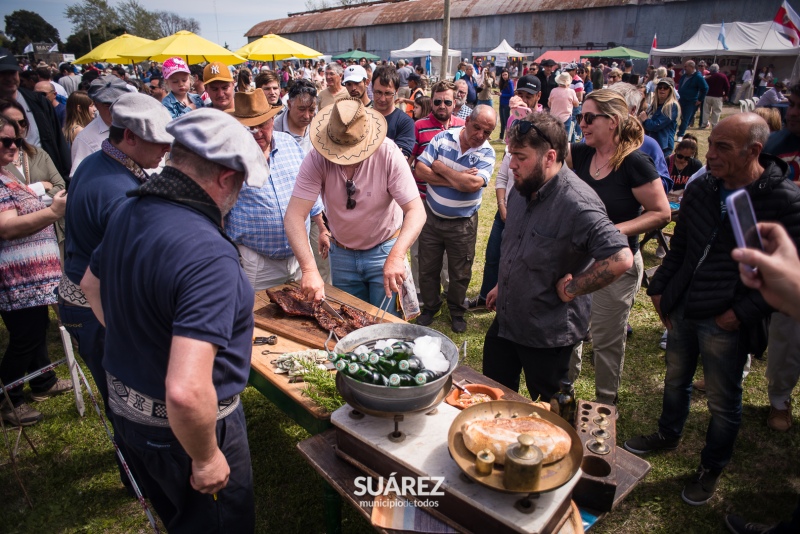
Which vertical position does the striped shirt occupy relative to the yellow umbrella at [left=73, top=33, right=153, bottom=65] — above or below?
below

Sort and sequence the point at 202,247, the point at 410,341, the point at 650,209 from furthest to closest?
the point at 650,209 → the point at 410,341 → the point at 202,247

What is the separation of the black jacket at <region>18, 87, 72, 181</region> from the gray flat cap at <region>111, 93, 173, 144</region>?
375 centimetres

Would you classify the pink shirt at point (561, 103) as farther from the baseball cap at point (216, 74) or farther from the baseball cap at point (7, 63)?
the baseball cap at point (7, 63)

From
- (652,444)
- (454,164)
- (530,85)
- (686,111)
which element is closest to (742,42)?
(686,111)

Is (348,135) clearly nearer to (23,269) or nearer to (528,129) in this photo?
(528,129)

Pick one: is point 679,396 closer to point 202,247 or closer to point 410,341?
point 410,341

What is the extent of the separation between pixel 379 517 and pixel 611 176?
8.44ft

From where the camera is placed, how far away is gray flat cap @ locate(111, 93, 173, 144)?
2.15 metres

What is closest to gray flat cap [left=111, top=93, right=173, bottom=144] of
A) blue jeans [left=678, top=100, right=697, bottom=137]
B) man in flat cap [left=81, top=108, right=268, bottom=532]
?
man in flat cap [left=81, top=108, right=268, bottom=532]

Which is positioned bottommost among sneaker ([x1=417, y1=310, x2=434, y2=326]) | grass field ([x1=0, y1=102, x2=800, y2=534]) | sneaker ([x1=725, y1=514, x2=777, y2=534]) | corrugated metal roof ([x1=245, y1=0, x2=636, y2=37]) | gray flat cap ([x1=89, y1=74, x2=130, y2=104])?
grass field ([x1=0, y1=102, x2=800, y2=534])

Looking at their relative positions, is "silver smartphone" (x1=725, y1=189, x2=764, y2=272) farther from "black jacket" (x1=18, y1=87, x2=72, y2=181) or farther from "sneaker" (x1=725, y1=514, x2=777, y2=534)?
"black jacket" (x1=18, y1=87, x2=72, y2=181)

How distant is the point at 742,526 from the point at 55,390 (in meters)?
4.94

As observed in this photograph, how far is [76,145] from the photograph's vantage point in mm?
3488

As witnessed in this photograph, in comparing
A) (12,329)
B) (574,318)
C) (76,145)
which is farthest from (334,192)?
(12,329)
